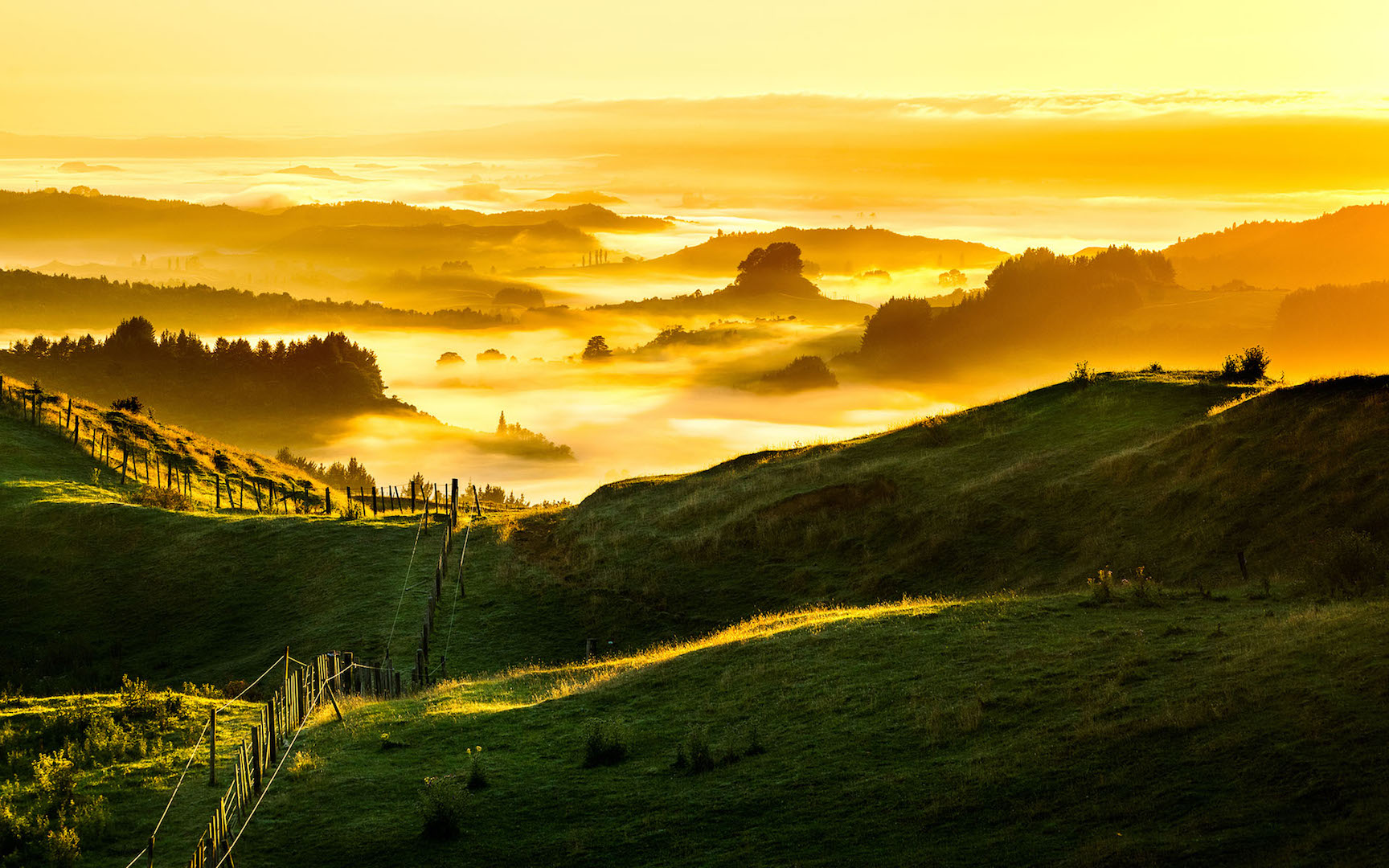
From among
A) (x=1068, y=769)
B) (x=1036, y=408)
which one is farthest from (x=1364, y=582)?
(x=1036, y=408)

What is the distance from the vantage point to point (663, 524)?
1901 inches

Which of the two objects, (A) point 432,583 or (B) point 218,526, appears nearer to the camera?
(A) point 432,583

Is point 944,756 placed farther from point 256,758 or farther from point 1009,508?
point 1009,508

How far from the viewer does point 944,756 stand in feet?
51.7

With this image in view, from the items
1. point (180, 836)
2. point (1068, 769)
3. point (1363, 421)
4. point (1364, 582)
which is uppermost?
point (1363, 421)

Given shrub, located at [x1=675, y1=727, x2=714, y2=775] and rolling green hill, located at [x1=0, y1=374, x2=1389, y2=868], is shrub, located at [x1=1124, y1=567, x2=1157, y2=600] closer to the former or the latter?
rolling green hill, located at [x1=0, y1=374, x2=1389, y2=868]

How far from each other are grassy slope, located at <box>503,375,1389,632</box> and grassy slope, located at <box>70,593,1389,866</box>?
9.79m

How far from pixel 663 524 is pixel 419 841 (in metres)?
32.7

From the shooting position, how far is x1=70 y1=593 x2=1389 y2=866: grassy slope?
12227 mm

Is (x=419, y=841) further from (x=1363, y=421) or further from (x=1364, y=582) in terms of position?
(x=1363, y=421)

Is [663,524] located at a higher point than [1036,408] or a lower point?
lower

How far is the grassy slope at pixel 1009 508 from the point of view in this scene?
3125cm

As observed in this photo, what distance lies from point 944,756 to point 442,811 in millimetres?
7562

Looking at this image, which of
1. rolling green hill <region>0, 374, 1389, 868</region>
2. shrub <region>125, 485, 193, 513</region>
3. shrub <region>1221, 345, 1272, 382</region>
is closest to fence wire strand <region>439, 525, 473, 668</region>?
rolling green hill <region>0, 374, 1389, 868</region>
